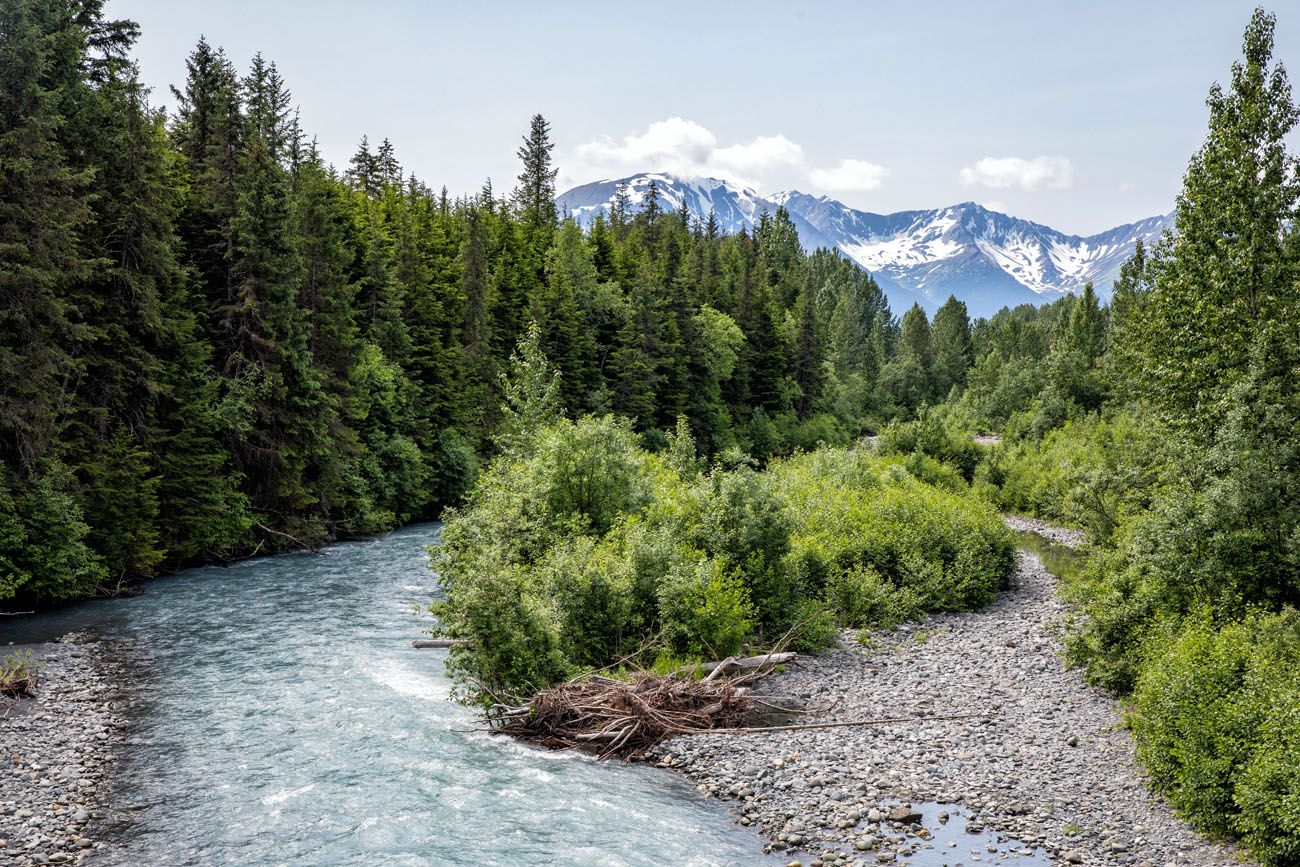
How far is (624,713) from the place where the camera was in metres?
17.4

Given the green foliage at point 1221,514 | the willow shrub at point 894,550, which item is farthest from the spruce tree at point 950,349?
the green foliage at point 1221,514

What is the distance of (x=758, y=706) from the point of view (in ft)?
62.3

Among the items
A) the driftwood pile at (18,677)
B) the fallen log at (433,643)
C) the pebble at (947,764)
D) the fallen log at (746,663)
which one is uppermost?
the driftwood pile at (18,677)

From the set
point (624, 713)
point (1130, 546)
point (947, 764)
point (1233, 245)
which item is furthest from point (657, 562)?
point (1233, 245)

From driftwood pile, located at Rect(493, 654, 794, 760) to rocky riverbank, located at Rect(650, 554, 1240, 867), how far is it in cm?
66

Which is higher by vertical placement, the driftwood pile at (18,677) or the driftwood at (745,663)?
the driftwood pile at (18,677)

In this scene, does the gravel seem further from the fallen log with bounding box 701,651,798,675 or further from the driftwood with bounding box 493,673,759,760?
the driftwood with bounding box 493,673,759,760

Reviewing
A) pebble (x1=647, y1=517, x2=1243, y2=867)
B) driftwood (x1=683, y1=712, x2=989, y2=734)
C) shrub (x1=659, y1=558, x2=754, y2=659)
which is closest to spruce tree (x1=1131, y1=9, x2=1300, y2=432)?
pebble (x1=647, y1=517, x2=1243, y2=867)

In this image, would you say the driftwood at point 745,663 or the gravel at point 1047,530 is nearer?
the driftwood at point 745,663

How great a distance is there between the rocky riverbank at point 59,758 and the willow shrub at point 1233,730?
17279 millimetres

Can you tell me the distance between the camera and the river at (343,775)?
41.8ft

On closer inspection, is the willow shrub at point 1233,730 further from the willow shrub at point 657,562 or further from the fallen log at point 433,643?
the fallen log at point 433,643

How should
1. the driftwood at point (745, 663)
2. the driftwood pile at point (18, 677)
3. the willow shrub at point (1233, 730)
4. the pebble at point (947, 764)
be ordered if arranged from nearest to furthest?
1. the willow shrub at point (1233, 730)
2. the pebble at point (947, 764)
3. the driftwood pile at point (18, 677)
4. the driftwood at point (745, 663)

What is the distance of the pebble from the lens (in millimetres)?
12969
